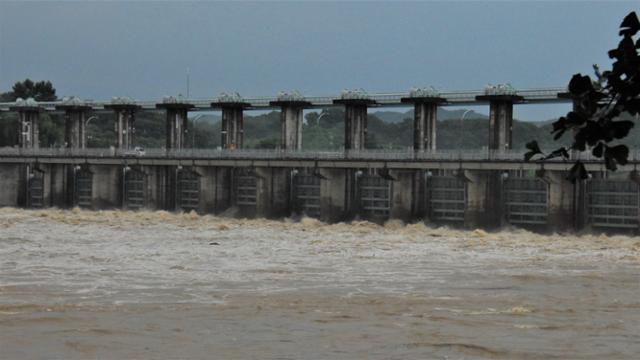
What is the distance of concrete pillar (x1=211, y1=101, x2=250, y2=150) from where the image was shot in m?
72.3

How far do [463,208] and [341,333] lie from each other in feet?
138

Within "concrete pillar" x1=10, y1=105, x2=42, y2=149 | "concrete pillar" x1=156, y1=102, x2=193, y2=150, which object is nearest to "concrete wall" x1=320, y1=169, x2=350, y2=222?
"concrete pillar" x1=156, y1=102, x2=193, y2=150

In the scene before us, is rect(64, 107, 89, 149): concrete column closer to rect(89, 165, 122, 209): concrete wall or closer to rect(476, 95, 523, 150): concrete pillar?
rect(89, 165, 122, 209): concrete wall

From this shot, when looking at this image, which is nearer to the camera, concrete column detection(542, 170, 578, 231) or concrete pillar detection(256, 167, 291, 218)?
concrete column detection(542, 170, 578, 231)

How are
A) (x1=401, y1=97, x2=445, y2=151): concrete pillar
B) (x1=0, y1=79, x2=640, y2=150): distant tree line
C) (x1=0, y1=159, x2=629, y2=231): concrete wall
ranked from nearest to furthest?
(x1=0, y1=159, x2=629, y2=231): concrete wall
(x1=401, y1=97, x2=445, y2=151): concrete pillar
(x1=0, y1=79, x2=640, y2=150): distant tree line

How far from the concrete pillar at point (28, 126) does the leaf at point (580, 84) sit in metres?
82.8

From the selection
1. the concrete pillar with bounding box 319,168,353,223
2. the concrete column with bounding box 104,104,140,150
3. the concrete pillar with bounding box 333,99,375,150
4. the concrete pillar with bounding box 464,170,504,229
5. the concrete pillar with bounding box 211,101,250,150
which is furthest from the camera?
the concrete column with bounding box 104,104,140,150

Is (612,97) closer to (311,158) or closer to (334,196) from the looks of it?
(334,196)

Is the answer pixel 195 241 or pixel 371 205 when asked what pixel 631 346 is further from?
pixel 371 205

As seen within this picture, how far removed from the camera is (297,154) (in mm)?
65562

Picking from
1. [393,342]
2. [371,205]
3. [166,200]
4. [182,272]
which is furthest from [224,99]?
[393,342]

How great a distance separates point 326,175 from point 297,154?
332cm

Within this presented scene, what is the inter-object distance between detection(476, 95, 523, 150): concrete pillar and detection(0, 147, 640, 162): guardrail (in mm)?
1913

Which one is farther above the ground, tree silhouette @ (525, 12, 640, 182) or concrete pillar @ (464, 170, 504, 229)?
tree silhouette @ (525, 12, 640, 182)
